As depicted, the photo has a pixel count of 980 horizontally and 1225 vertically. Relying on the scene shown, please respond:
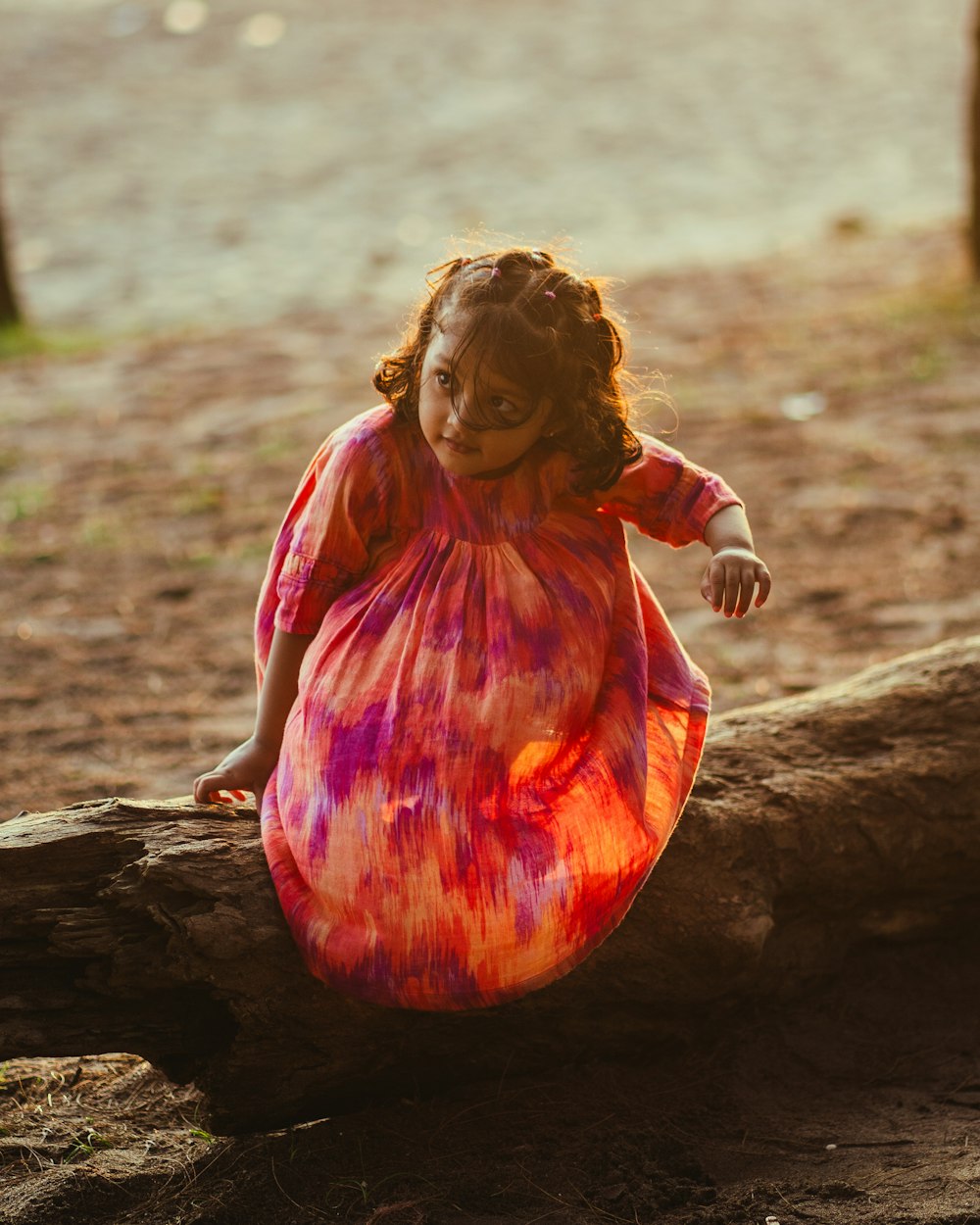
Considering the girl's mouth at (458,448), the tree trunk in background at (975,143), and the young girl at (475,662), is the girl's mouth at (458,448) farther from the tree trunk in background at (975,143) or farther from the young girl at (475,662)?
the tree trunk in background at (975,143)

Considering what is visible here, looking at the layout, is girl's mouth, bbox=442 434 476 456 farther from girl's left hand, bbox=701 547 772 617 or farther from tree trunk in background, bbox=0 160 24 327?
tree trunk in background, bbox=0 160 24 327

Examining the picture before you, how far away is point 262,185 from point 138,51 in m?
5.48

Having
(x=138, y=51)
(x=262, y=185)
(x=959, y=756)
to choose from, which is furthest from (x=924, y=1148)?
(x=138, y=51)

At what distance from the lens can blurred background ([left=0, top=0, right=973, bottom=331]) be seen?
10.5m

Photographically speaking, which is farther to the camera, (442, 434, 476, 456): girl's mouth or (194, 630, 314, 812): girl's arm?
(194, 630, 314, 812): girl's arm

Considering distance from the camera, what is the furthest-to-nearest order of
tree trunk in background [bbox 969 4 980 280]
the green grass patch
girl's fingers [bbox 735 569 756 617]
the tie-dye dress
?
the green grass patch < tree trunk in background [bbox 969 4 980 280] < girl's fingers [bbox 735 569 756 617] < the tie-dye dress

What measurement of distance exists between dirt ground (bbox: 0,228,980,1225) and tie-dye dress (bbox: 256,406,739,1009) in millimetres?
346

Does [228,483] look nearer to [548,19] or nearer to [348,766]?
[348,766]

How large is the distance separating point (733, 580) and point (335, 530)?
64 centimetres

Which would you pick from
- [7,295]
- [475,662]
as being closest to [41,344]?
[7,295]

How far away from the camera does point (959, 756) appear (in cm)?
279

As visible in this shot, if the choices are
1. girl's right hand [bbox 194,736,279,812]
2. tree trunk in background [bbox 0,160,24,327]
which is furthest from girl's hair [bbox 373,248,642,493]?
tree trunk in background [bbox 0,160,24,327]

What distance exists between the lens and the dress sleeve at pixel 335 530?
7.60 feet

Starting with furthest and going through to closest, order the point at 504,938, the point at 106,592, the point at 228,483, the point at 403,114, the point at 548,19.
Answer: the point at 548,19, the point at 403,114, the point at 228,483, the point at 106,592, the point at 504,938
